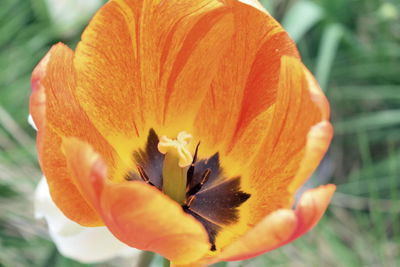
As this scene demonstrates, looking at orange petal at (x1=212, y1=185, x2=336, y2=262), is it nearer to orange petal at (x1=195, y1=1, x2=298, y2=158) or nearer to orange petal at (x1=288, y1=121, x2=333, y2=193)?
orange petal at (x1=288, y1=121, x2=333, y2=193)

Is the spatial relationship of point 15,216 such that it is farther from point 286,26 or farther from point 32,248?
point 286,26

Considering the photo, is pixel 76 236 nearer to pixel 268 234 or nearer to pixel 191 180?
pixel 191 180

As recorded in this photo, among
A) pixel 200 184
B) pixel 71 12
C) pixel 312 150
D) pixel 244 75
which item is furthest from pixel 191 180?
pixel 71 12

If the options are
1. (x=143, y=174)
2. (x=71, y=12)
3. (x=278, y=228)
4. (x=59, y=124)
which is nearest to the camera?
(x=278, y=228)

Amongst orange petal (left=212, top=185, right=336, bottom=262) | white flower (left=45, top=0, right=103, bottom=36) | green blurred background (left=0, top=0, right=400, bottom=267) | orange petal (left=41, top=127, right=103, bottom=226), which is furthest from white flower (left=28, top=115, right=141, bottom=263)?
white flower (left=45, top=0, right=103, bottom=36)

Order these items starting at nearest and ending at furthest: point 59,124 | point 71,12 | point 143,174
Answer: point 59,124
point 143,174
point 71,12

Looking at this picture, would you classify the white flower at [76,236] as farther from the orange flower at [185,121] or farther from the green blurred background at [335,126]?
the green blurred background at [335,126]

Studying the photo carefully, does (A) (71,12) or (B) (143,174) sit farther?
(A) (71,12)
